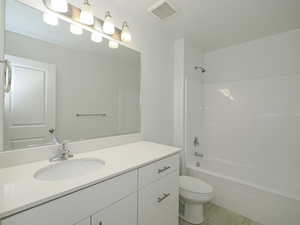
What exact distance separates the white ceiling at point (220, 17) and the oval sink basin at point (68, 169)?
4.33 ft

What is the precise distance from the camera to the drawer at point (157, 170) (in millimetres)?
964

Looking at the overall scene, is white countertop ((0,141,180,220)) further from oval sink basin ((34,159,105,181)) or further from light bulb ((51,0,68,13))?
light bulb ((51,0,68,13))

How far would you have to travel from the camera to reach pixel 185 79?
6.93ft

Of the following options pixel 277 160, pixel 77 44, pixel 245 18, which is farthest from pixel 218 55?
pixel 77 44

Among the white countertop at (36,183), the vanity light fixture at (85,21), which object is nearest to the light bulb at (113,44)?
the vanity light fixture at (85,21)

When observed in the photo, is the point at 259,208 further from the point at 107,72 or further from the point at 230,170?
the point at 107,72

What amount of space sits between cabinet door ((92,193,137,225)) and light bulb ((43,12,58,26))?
1.28 metres

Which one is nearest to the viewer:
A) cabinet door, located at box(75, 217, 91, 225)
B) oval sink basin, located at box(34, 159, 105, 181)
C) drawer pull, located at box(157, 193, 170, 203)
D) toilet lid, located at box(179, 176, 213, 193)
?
cabinet door, located at box(75, 217, 91, 225)

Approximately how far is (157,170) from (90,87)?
2.99ft

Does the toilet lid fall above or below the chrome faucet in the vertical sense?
below

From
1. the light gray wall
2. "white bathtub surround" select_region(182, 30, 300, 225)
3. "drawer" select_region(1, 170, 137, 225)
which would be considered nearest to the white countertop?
"drawer" select_region(1, 170, 137, 225)

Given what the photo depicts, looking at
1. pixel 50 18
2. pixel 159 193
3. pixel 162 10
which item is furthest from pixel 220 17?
pixel 159 193

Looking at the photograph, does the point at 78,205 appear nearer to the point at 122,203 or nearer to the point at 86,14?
the point at 122,203

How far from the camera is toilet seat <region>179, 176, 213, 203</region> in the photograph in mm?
1458
